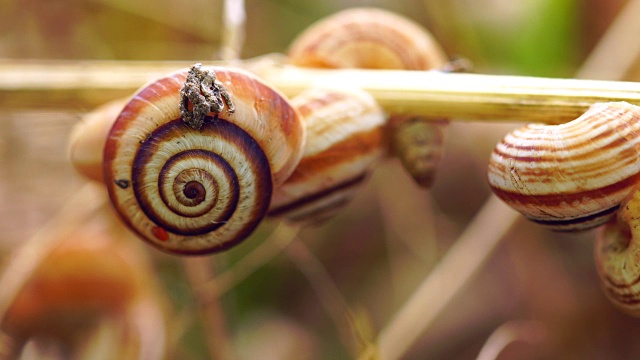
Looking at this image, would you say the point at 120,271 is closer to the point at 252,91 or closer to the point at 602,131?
the point at 252,91

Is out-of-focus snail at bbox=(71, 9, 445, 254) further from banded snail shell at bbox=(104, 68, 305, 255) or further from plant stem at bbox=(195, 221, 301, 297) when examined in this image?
plant stem at bbox=(195, 221, 301, 297)

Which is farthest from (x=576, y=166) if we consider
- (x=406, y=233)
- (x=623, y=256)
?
(x=406, y=233)

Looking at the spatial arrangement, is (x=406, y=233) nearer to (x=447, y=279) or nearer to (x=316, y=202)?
(x=447, y=279)

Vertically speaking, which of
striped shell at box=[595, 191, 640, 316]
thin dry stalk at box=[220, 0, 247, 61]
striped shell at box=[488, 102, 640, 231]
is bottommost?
thin dry stalk at box=[220, 0, 247, 61]

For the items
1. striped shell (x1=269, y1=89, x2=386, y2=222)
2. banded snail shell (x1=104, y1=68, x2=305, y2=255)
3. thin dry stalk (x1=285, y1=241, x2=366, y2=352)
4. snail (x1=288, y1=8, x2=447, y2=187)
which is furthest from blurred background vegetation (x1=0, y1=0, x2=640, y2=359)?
banded snail shell (x1=104, y1=68, x2=305, y2=255)

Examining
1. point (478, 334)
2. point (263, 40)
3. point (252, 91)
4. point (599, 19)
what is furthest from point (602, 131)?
point (263, 40)

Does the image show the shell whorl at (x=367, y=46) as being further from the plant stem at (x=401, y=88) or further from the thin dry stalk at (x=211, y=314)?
the thin dry stalk at (x=211, y=314)
